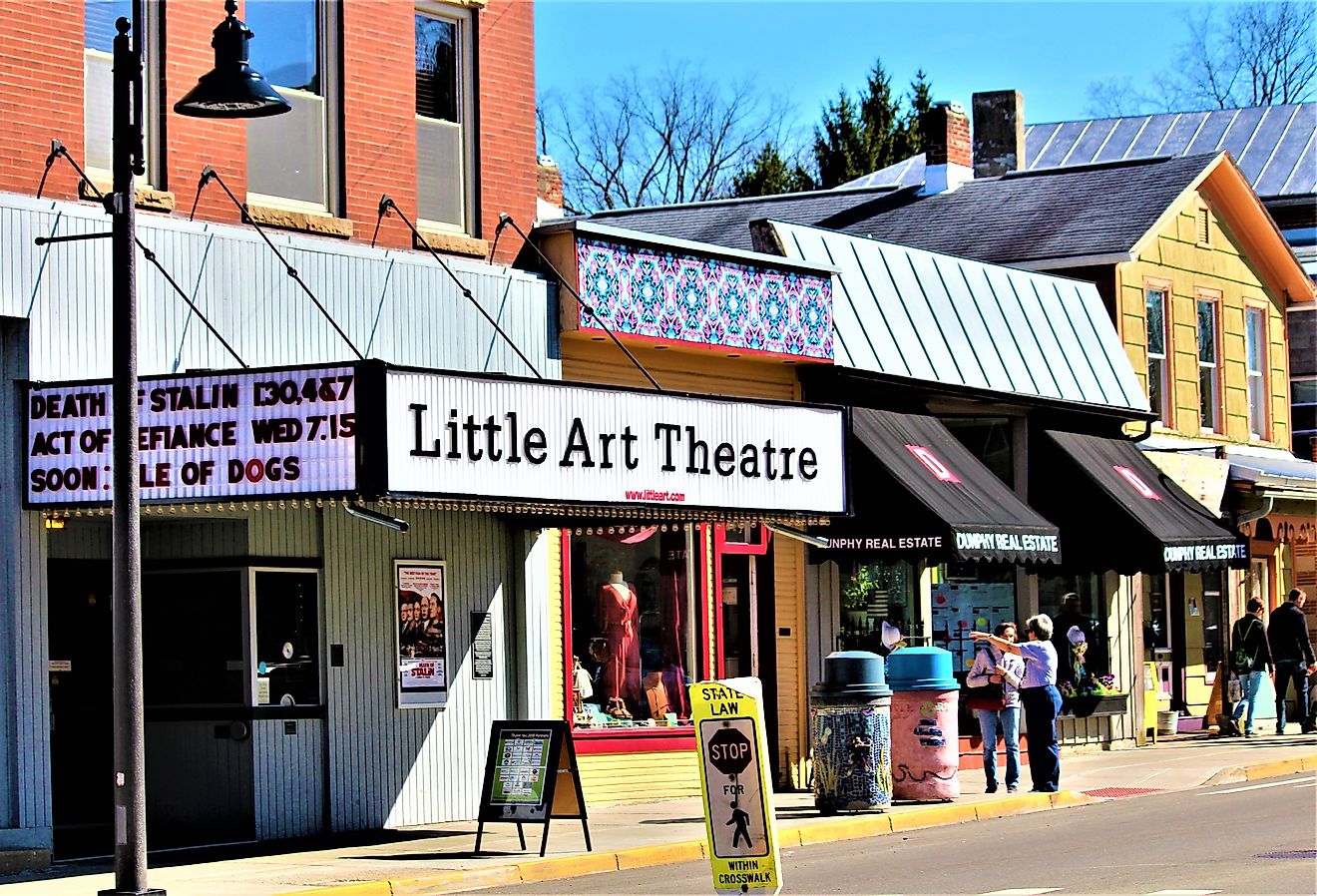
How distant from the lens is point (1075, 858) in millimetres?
14383

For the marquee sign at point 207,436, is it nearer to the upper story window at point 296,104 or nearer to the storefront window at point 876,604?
the upper story window at point 296,104

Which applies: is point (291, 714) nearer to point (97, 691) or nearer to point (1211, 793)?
point (97, 691)

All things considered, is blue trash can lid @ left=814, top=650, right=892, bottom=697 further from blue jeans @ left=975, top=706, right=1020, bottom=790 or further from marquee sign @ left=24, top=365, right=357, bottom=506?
marquee sign @ left=24, top=365, right=357, bottom=506

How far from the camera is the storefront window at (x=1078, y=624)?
26.1 meters

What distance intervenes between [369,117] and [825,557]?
7132 millimetres

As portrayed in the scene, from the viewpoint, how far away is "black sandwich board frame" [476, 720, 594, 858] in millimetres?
15477

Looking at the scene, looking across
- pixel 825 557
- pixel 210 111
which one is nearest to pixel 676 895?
pixel 210 111

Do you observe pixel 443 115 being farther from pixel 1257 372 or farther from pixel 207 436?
pixel 1257 372

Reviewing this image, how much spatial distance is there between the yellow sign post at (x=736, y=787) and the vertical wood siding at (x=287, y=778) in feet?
20.3

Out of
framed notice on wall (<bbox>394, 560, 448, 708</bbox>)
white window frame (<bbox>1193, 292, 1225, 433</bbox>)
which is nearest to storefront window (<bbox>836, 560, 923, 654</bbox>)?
framed notice on wall (<bbox>394, 560, 448, 708</bbox>)

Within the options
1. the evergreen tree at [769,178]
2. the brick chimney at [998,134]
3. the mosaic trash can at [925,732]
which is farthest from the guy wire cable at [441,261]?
the evergreen tree at [769,178]

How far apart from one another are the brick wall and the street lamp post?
239 cm

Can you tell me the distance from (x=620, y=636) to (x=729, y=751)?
28.1 ft

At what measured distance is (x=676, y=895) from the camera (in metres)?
13.2
